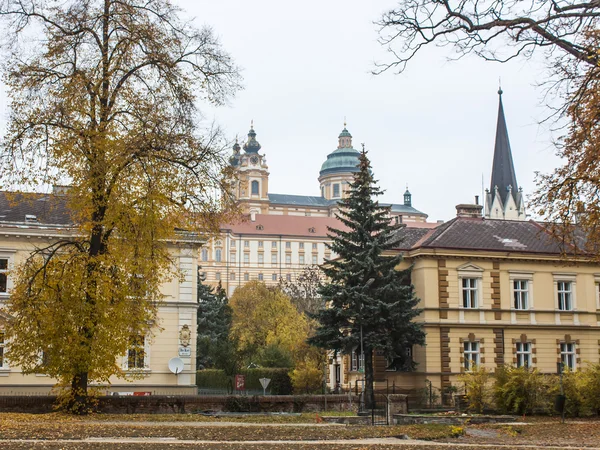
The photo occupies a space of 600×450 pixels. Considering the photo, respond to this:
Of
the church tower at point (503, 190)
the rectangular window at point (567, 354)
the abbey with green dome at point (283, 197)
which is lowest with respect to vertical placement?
the rectangular window at point (567, 354)

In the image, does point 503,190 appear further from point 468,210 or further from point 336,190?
point 336,190

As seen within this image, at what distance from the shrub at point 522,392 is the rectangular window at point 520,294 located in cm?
1304

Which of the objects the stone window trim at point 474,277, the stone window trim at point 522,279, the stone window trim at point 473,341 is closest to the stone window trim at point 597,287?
the stone window trim at point 522,279

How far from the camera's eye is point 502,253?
40.7 meters

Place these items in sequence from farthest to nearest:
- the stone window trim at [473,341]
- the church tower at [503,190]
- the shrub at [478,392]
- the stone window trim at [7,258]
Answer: the church tower at [503,190] → the stone window trim at [473,341] → the stone window trim at [7,258] → the shrub at [478,392]

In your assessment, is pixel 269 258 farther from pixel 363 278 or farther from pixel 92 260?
pixel 92 260

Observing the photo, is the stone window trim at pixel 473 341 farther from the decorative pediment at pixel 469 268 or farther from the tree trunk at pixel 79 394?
the tree trunk at pixel 79 394

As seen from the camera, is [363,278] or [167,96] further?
[363,278]

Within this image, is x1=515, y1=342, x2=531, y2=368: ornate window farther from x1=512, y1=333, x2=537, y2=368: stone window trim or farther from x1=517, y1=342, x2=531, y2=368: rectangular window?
x1=512, y1=333, x2=537, y2=368: stone window trim

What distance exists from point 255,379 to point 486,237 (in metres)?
16.2

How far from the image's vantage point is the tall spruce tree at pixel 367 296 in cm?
3622

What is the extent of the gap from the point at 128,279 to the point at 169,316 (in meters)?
14.3

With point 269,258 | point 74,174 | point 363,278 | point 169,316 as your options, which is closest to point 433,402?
point 363,278

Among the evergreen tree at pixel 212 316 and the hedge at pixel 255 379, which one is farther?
the evergreen tree at pixel 212 316
